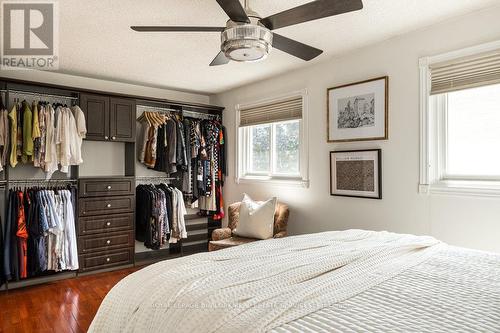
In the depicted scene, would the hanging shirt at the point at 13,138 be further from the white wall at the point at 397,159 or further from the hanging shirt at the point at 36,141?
the white wall at the point at 397,159

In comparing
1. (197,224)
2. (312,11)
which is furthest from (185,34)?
(197,224)

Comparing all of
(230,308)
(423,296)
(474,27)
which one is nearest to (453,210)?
(474,27)

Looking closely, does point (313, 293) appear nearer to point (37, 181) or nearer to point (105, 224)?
point (105, 224)

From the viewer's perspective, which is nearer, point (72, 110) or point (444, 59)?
point (444, 59)

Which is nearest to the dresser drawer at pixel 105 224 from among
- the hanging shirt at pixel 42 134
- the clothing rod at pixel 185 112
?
the hanging shirt at pixel 42 134

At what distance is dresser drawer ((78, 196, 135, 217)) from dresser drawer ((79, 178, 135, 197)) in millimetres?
61

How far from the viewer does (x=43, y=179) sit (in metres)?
3.96

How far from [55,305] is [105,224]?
1106mm

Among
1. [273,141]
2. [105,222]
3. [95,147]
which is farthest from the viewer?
[273,141]

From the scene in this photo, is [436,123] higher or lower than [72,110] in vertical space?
lower

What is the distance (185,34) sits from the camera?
300cm

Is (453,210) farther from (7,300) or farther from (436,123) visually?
(7,300)

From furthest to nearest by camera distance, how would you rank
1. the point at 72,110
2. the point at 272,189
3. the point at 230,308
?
the point at 272,189, the point at 72,110, the point at 230,308

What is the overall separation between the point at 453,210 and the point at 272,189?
213cm
